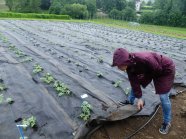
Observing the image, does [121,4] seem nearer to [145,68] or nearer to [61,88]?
[61,88]

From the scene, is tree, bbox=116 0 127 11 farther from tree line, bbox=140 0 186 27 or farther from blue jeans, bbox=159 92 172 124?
blue jeans, bbox=159 92 172 124

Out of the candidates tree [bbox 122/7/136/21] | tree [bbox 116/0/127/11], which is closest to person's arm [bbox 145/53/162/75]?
tree [bbox 122/7/136/21]

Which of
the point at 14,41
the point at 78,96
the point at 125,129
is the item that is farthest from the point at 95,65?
the point at 14,41

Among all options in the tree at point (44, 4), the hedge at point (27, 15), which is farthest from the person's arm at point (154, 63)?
the tree at point (44, 4)

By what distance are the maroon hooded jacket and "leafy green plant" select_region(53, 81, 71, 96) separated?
73.9 inches

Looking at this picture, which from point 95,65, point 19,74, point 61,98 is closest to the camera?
point 61,98

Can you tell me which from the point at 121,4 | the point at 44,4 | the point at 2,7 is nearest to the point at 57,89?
the point at 44,4

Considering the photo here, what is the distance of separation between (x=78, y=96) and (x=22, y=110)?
122 cm

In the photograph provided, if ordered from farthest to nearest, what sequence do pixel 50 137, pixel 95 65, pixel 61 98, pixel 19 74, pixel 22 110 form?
pixel 95 65 < pixel 19 74 < pixel 61 98 < pixel 22 110 < pixel 50 137

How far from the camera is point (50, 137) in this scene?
3.54 metres

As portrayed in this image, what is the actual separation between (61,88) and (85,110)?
1248 mm

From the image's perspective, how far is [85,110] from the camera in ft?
13.7

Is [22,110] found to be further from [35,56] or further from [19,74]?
[35,56]

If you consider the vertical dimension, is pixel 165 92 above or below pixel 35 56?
above
